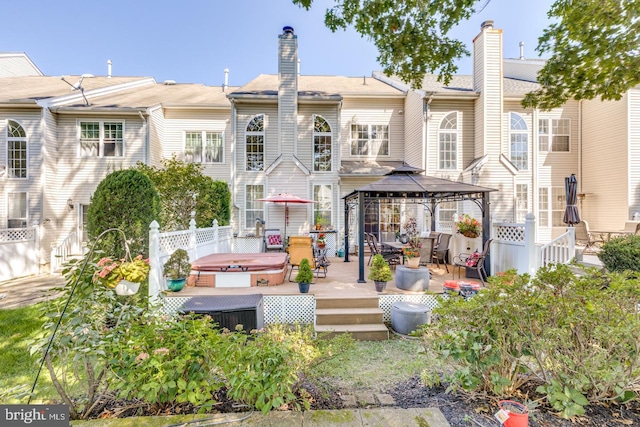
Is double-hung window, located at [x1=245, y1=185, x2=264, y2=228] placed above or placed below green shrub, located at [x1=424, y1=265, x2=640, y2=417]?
above

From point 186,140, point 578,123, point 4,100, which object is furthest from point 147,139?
point 578,123

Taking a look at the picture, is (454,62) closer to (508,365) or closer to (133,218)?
(508,365)

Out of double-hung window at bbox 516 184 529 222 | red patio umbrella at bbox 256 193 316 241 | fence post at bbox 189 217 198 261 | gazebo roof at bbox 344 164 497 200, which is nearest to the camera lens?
gazebo roof at bbox 344 164 497 200

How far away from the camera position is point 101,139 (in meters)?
12.3

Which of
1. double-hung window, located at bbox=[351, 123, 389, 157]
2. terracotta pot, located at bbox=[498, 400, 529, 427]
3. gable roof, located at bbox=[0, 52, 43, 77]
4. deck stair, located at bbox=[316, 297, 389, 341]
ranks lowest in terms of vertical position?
deck stair, located at bbox=[316, 297, 389, 341]

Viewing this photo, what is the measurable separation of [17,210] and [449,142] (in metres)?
18.2

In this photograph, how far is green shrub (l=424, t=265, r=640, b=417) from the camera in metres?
2.54

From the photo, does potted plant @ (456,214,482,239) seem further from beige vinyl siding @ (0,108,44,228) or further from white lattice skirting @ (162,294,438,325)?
beige vinyl siding @ (0,108,44,228)

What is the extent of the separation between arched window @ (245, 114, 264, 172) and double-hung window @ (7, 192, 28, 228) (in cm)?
907

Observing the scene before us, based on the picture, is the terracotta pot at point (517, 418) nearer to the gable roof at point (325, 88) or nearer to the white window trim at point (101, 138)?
the gable roof at point (325, 88)

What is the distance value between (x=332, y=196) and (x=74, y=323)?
10.5 m

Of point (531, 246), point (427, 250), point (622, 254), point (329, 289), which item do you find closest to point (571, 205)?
point (622, 254)

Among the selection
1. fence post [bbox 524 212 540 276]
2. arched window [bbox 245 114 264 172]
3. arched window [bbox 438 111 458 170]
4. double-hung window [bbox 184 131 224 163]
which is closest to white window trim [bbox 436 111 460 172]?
arched window [bbox 438 111 458 170]

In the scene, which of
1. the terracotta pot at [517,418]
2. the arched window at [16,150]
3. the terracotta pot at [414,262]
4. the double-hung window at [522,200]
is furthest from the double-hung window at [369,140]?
the arched window at [16,150]
